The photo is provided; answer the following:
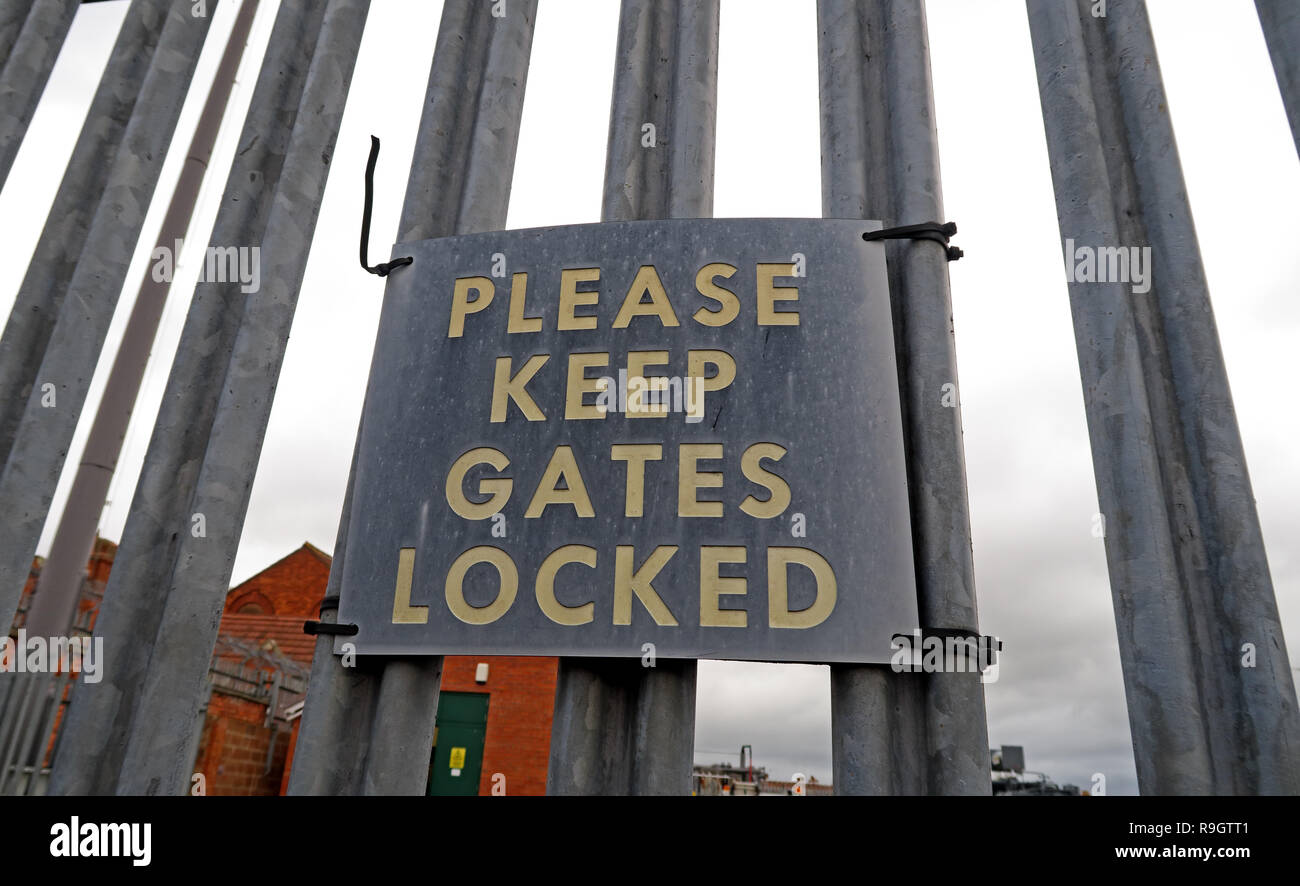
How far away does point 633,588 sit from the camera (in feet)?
9.77

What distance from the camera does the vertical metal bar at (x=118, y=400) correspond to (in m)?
8.99

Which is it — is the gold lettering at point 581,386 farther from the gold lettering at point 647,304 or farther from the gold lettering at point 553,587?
the gold lettering at point 553,587

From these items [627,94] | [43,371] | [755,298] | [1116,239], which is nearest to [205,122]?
[43,371]

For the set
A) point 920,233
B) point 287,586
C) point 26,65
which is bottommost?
point 920,233

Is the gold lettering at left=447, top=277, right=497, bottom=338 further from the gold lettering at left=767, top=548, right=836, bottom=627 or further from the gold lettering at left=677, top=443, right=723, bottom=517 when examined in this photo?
the gold lettering at left=767, top=548, right=836, bottom=627

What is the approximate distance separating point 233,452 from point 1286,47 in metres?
4.75

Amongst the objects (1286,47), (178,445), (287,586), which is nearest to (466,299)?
(178,445)

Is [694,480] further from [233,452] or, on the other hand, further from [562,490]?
[233,452]

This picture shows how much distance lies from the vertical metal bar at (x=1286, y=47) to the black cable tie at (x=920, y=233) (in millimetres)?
1275

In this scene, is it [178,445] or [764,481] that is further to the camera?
[178,445]

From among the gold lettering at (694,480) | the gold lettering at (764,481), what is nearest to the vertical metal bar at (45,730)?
the gold lettering at (694,480)

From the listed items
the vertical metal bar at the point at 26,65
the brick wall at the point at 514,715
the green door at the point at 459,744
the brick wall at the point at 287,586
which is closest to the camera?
the vertical metal bar at the point at 26,65

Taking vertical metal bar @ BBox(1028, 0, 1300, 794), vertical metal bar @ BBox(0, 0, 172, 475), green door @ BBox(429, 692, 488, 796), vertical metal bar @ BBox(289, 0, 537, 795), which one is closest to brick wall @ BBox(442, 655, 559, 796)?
green door @ BBox(429, 692, 488, 796)

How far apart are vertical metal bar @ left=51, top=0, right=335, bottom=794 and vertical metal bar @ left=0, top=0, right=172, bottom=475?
1.44 metres
